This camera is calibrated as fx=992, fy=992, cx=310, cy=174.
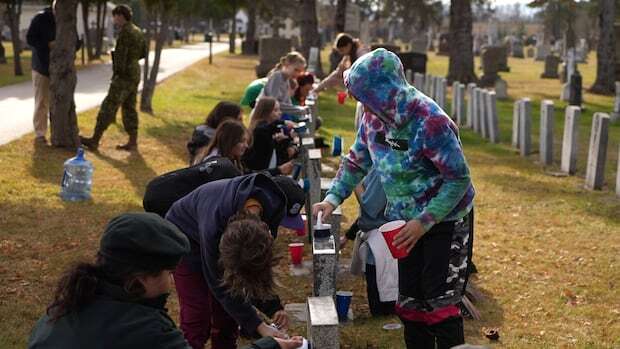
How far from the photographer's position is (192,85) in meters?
29.1

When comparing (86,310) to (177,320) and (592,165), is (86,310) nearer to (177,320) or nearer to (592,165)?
(177,320)

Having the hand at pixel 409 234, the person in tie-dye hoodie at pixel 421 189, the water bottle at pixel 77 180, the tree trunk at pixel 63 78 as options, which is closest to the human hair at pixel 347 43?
the water bottle at pixel 77 180

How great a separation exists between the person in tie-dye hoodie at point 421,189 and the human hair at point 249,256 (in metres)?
0.77

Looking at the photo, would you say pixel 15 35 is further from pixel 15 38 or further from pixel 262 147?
pixel 262 147

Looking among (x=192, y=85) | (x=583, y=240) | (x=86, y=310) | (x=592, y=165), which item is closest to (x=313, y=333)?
(x=86, y=310)

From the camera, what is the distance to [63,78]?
13.3 meters

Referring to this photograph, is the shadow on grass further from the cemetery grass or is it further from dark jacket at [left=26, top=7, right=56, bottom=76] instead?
dark jacket at [left=26, top=7, right=56, bottom=76]

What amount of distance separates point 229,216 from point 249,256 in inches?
19.4

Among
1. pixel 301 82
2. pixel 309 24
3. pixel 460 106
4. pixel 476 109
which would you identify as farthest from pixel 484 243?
pixel 309 24

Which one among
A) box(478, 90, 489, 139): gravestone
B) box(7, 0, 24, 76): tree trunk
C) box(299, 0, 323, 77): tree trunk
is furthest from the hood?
box(299, 0, 323, 77): tree trunk

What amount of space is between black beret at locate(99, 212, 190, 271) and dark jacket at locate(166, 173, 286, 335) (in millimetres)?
1143

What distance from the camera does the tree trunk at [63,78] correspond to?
13234 millimetres

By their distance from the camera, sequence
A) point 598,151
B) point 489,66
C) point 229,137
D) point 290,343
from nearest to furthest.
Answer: point 290,343 < point 229,137 < point 598,151 < point 489,66

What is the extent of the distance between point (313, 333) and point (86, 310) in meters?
1.15
